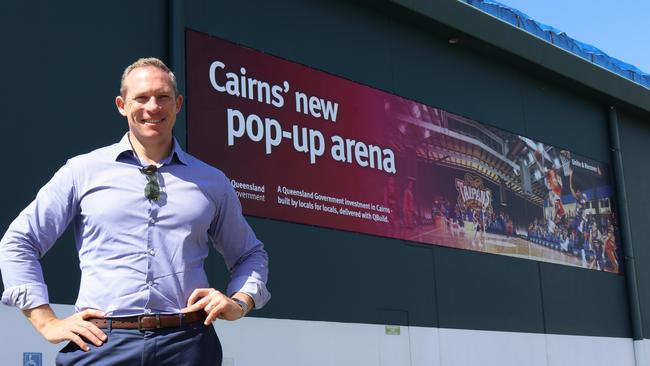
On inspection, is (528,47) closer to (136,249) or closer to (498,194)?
(498,194)

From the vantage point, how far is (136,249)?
2297 millimetres

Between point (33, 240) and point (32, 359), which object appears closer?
point (33, 240)

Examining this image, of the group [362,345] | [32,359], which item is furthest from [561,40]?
[32,359]

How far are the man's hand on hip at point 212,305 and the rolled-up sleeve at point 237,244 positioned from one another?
194 millimetres

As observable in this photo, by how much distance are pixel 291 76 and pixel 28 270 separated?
553 centimetres

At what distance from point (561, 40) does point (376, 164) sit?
3889mm

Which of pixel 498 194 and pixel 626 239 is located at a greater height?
pixel 498 194

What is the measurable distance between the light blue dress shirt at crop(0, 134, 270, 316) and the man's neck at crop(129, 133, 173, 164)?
2cm

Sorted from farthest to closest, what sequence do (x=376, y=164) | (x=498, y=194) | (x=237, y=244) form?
(x=498, y=194)
(x=376, y=164)
(x=237, y=244)

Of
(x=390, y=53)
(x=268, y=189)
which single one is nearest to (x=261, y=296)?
(x=268, y=189)

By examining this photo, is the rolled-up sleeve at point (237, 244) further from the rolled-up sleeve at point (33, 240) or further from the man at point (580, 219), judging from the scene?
the man at point (580, 219)

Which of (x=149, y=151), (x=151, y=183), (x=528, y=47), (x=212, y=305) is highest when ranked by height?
(x=528, y=47)

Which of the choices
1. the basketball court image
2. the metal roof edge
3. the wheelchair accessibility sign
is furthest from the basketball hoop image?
the wheelchair accessibility sign

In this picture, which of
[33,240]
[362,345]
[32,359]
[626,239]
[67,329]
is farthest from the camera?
[626,239]
